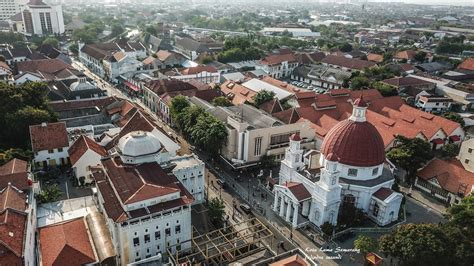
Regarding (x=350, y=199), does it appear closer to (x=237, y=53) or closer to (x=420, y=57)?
(x=237, y=53)

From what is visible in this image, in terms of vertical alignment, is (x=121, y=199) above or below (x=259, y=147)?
above

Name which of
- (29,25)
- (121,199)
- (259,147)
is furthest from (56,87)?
(29,25)

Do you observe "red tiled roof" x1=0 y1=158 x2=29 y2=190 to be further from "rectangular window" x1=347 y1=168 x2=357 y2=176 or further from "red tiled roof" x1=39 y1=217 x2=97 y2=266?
"rectangular window" x1=347 y1=168 x2=357 y2=176

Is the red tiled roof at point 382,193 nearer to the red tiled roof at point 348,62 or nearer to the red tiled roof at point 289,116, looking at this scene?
the red tiled roof at point 289,116

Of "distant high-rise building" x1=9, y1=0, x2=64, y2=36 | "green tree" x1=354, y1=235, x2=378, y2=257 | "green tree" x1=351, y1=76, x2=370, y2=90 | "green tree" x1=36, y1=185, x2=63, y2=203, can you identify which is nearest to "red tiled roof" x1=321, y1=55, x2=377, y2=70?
"green tree" x1=351, y1=76, x2=370, y2=90

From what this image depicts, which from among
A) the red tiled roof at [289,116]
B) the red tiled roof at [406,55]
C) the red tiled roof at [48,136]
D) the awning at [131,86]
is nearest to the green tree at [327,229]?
the red tiled roof at [289,116]

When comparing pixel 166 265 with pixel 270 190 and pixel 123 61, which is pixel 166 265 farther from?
pixel 123 61
